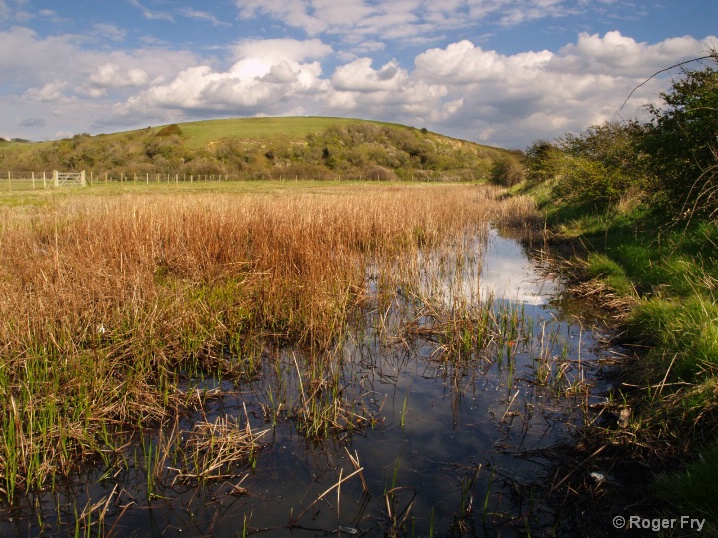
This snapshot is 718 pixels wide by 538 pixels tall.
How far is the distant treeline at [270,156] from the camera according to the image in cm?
6950

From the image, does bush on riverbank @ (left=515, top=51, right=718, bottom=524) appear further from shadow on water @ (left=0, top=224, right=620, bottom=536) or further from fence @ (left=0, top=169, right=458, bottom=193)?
fence @ (left=0, top=169, right=458, bottom=193)

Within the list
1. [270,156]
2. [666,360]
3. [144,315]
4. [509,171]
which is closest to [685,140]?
[666,360]

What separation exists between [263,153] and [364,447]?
285ft

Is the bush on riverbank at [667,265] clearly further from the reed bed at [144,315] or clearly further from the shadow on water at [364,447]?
the reed bed at [144,315]

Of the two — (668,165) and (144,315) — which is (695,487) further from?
(668,165)

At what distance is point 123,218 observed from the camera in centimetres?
960

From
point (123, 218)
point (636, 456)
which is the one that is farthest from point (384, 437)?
point (123, 218)

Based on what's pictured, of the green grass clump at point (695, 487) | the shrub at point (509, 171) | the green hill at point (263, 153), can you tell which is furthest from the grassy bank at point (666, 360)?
the green hill at point (263, 153)

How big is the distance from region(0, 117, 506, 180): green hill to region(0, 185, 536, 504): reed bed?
5600 centimetres

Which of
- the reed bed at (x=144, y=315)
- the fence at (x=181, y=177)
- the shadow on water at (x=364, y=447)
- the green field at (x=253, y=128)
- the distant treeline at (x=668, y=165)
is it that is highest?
the green field at (x=253, y=128)

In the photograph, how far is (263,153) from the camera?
86.4m

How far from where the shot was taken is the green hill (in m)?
71.3

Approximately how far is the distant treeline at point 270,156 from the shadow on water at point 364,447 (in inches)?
2358

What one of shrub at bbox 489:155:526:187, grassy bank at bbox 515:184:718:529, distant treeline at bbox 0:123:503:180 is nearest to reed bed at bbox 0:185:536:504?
grassy bank at bbox 515:184:718:529
